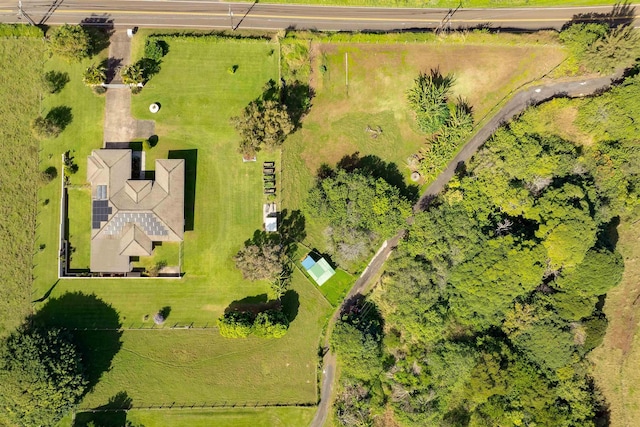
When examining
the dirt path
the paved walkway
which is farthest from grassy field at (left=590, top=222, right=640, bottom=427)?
the paved walkway

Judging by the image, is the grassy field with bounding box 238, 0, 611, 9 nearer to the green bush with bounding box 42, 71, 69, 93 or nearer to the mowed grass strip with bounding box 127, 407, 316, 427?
the green bush with bounding box 42, 71, 69, 93

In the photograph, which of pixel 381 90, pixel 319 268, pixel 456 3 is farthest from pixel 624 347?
pixel 456 3

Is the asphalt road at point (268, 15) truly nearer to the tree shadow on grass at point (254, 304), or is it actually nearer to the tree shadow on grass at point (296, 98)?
the tree shadow on grass at point (296, 98)

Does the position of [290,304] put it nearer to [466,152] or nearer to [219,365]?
[219,365]

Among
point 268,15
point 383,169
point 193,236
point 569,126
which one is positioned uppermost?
point 268,15

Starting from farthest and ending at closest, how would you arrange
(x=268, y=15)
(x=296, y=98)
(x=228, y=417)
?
(x=268, y=15) → (x=296, y=98) → (x=228, y=417)

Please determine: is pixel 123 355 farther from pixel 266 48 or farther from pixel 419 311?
pixel 266 48

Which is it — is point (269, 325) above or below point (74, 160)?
below
